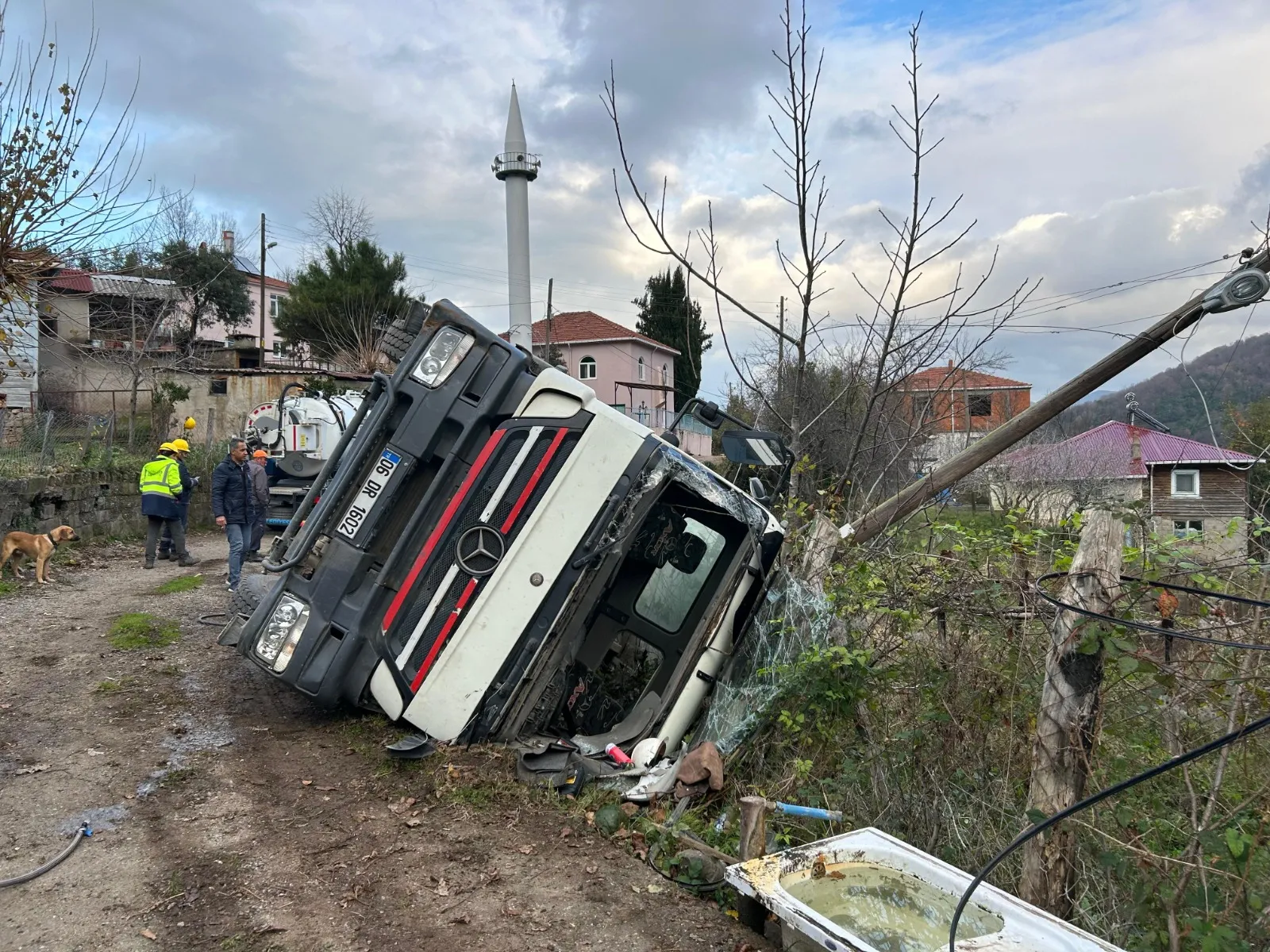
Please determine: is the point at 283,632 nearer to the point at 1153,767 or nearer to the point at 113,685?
the point at 113,685

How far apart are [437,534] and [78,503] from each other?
1113 centimetres

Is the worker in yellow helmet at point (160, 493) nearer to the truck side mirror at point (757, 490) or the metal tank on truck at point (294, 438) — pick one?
the metal tank on truck at point (294, 438)

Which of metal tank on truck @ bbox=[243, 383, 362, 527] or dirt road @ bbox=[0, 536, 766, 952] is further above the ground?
metal tank on truck @ bbox=[243, 383, 362, 527]

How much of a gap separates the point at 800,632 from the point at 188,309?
38468 millimetres

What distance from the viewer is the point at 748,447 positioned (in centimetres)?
557

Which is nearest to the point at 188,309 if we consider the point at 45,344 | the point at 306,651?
the point at 45,344

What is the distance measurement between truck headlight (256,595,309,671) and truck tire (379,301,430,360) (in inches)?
58.7

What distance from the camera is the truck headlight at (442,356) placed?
4.77m

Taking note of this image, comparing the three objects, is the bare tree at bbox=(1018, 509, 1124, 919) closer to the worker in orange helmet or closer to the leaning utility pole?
the leaning utility pole

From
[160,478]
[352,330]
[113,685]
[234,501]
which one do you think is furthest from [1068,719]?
[352,330]

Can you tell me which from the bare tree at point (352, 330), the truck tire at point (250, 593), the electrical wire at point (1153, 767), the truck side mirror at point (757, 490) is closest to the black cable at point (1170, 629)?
the electrical wire at point (1153, 767)

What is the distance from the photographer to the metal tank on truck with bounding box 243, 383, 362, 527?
48.1 feet

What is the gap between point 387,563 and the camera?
15.3 feet

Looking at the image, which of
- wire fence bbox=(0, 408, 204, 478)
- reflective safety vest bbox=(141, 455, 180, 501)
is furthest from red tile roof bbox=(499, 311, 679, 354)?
reflective safety vest bbox=(141, 455, 180, 501)
